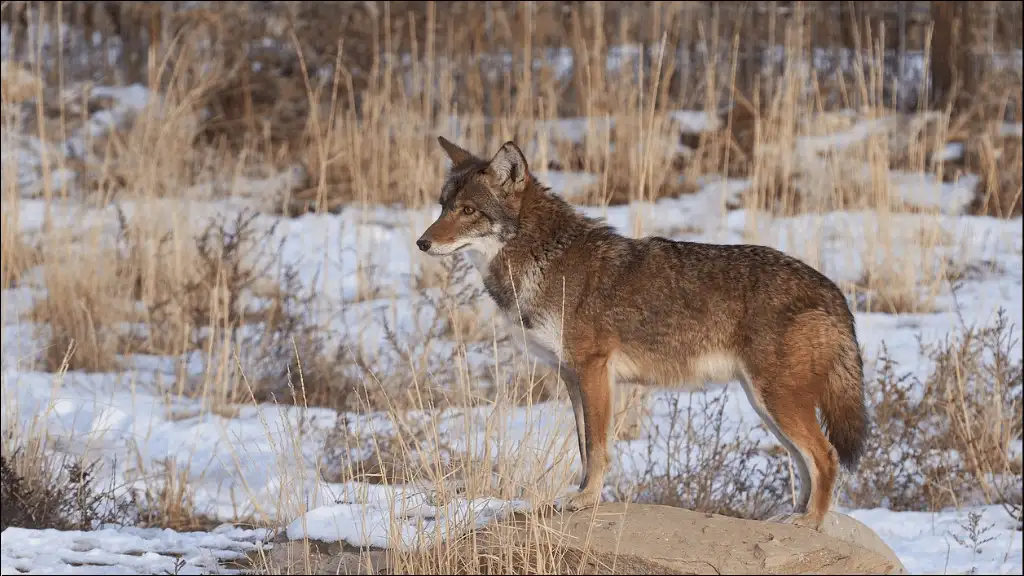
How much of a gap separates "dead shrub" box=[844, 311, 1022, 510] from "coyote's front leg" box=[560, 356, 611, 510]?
8.18ft

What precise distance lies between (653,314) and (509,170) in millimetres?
940

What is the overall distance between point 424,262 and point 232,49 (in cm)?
506

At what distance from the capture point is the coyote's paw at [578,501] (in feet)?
15.8

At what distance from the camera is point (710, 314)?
16.4ft

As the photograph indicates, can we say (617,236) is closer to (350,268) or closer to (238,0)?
(350,268)

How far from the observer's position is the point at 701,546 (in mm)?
4203

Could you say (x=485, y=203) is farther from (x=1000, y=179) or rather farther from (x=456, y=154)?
(x=1000, y=179)

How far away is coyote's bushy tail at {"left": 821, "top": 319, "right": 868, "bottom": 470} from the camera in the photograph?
4.93 meters

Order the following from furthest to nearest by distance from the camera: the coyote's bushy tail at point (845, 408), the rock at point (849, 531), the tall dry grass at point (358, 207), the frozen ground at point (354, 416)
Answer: the tall dry grass at point (358, 207) → the coyote's bushy tail at point (845, 408) → the frozen ground at point (354, 416) → the rock at point (849, 531)

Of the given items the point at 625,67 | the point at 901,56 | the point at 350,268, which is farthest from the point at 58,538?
the point at 901,56

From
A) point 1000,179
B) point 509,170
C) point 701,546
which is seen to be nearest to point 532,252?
point 509,170

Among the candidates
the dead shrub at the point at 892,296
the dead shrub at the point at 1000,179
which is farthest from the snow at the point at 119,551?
the dead shrub at the point at 1000,179

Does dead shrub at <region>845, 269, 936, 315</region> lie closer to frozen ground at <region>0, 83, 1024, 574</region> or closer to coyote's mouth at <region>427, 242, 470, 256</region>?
frozen ground at <region>0, 83, 1024, 574</region>

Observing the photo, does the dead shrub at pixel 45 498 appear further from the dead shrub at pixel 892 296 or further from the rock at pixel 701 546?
the dead shrub at pixel 892 296
